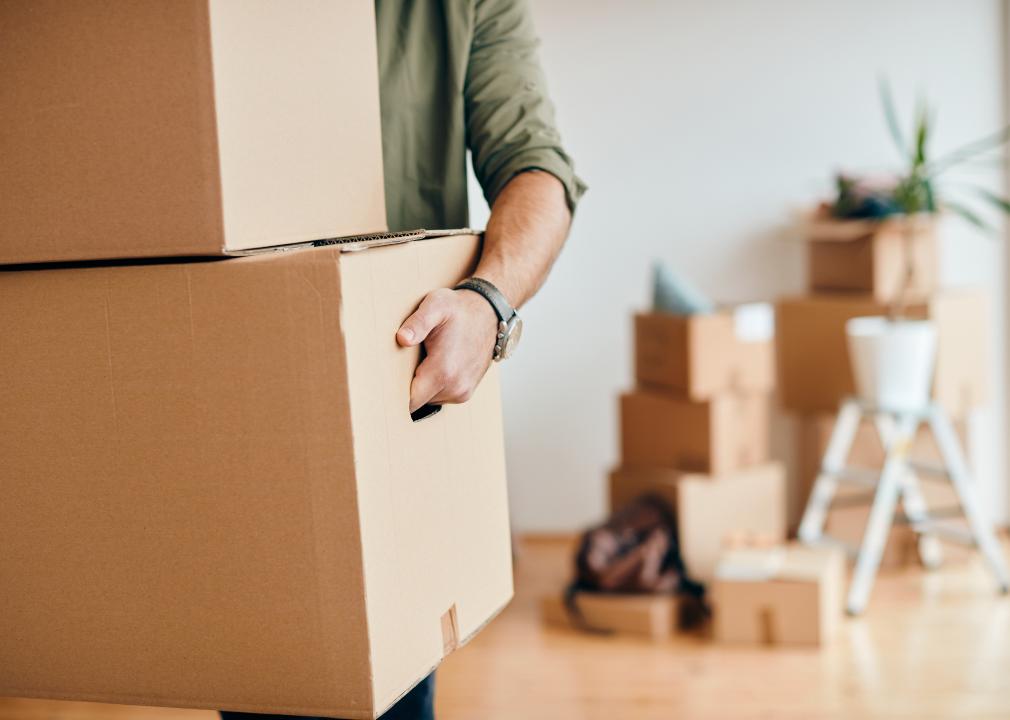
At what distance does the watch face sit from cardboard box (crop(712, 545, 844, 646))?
2169mm

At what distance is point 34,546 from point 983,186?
12.2ft

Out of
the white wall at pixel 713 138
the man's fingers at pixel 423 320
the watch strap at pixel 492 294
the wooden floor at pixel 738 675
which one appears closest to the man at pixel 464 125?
the watch strap at pixel 492 294

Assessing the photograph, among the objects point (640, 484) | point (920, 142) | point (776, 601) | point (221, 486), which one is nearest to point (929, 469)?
point (776, 601)

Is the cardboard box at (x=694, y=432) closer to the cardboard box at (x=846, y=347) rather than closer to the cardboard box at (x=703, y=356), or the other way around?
the cardboard box at (x=703, y=356)

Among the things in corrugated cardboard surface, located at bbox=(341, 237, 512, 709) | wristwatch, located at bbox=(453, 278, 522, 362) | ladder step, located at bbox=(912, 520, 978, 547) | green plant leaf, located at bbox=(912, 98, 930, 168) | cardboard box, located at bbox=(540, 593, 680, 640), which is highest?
green plant leaf, located at bbox=(912, 98, 930, 168)

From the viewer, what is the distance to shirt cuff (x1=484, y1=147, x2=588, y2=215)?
1.20m

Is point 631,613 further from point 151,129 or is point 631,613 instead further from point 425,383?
point 151,129

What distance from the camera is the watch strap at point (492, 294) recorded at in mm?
1016

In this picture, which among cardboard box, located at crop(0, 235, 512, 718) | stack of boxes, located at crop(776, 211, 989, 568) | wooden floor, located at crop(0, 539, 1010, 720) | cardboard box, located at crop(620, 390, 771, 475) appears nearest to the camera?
cardboard box, located at crop(0, 235, 512, 718)

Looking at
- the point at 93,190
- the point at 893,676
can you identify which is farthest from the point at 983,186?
the point at 93,190

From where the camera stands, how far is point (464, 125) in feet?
4.15

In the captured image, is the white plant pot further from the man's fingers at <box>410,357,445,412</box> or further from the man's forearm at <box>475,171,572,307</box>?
the man's fingers at <box>410,357,445,412</box>

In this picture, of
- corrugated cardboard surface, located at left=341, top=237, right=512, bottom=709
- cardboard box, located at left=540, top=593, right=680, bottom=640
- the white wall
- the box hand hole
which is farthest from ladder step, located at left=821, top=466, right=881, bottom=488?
the box hand hole

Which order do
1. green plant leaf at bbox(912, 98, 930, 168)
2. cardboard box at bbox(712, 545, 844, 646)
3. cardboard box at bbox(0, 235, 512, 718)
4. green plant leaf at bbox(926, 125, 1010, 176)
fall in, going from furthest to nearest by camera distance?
green plant leaf at bbox(926, 125, 1010, 176) < green plant leaf at bbox(912, 98, 930, 168) < cardboard box at bbox(712, 545, 844, 646) < cardboard box at bbox(0, 235, 512, 718)
